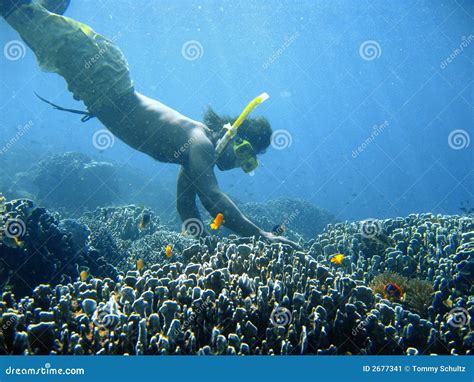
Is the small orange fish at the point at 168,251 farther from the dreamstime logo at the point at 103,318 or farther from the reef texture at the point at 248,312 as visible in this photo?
the dreamstime logo at the point at 103,318

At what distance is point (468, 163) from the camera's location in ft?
387

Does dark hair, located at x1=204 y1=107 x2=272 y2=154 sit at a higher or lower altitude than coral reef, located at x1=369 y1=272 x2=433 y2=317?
higher

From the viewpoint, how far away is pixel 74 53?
5797 millimetres

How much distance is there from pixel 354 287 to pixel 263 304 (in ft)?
3.29

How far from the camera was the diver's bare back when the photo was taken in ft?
18.2

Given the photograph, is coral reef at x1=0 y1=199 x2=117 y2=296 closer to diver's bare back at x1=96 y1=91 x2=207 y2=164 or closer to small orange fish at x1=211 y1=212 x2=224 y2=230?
small orange fish at x1=211 y1=212 x2=224 y2=230

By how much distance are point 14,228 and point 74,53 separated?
3.41 meters

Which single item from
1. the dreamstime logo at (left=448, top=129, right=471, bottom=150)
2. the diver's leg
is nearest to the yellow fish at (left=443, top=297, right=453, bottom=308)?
the diver's leg

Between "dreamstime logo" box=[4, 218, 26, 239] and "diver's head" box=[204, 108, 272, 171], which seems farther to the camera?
"diver's head" box=[204, 108, 272, 171]

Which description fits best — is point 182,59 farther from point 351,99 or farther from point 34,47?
point 34,47
